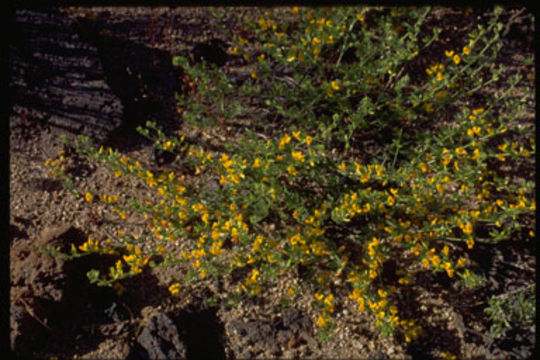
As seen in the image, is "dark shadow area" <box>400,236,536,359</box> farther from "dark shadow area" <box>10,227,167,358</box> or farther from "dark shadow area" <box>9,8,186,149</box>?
"dark shadow area" <box>9,8,186,149</box>

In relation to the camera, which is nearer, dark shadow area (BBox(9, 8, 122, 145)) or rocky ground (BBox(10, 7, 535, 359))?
rocky ground (BBox(10, 7, 535, 359))

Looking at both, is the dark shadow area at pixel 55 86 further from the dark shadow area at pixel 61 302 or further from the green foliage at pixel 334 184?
the dark shadow area at pixel 61 302

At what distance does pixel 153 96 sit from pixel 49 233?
1691 millimetres

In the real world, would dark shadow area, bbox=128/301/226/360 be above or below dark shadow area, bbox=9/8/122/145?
below

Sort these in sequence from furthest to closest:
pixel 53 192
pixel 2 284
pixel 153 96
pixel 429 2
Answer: pixel 153 96 → pixel 53 192 → pixel 429 2 → pixel 2 284

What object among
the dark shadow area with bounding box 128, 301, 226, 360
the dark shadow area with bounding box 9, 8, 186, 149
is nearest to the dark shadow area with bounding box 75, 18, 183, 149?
the dark shadow area with bounding box 9, 8, 186, 149

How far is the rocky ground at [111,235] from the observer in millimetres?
3420

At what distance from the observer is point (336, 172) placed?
3822mm

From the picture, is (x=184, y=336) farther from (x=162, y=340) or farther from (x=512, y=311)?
(x=512, y=311)

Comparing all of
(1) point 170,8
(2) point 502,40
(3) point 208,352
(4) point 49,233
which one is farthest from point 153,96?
(2) point 502,40

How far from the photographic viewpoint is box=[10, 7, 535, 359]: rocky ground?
11.2 feet

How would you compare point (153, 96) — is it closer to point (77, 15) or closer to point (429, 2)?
point (77, 15)

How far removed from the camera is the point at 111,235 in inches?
151

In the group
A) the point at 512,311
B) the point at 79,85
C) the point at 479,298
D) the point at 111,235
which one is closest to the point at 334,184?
the point at 479,298
